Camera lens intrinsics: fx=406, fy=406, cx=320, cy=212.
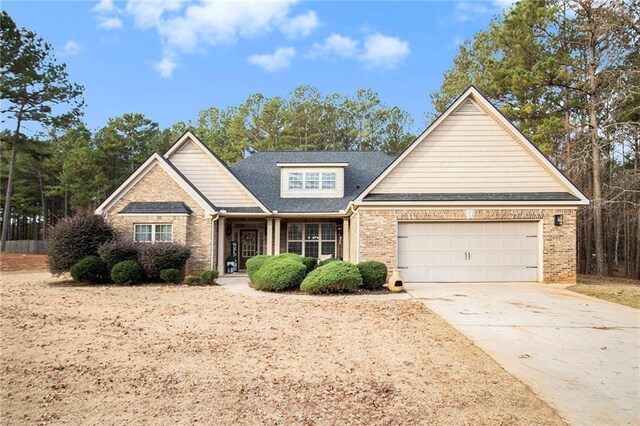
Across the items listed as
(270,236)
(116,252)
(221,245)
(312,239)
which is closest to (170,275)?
(116,252)

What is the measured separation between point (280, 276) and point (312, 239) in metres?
7.67

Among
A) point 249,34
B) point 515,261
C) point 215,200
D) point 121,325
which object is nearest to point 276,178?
point 215,200

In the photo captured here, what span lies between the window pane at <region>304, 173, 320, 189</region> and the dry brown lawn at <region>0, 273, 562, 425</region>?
11308 millimetres

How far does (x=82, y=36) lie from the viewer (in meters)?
11.5

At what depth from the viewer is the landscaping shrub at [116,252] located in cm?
1399

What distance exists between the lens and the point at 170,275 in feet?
45.6

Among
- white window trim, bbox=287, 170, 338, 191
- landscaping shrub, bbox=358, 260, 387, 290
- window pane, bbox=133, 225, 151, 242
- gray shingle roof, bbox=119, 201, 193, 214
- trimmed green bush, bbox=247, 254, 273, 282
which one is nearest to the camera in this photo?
landscaping shrub, bbox=358, 260, 387, 290

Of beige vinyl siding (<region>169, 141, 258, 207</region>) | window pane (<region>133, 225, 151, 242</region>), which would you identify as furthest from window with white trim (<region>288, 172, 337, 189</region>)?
window pane (<region>133, 225, 151, 242</region>)

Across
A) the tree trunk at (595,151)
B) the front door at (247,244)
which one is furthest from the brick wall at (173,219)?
the tree trunk at (595,151)

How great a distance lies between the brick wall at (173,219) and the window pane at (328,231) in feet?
18.5

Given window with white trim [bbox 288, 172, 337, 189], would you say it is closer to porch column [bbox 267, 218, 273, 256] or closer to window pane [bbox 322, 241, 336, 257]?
porch column [bbox 267, 218, 273, 256]

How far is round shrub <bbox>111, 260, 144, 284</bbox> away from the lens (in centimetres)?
1357

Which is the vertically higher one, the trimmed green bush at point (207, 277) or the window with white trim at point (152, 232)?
the window with white trim at point (152, 232)

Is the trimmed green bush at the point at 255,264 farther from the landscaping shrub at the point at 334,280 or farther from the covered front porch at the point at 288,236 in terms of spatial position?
the covered front porch at the point at 288,236
